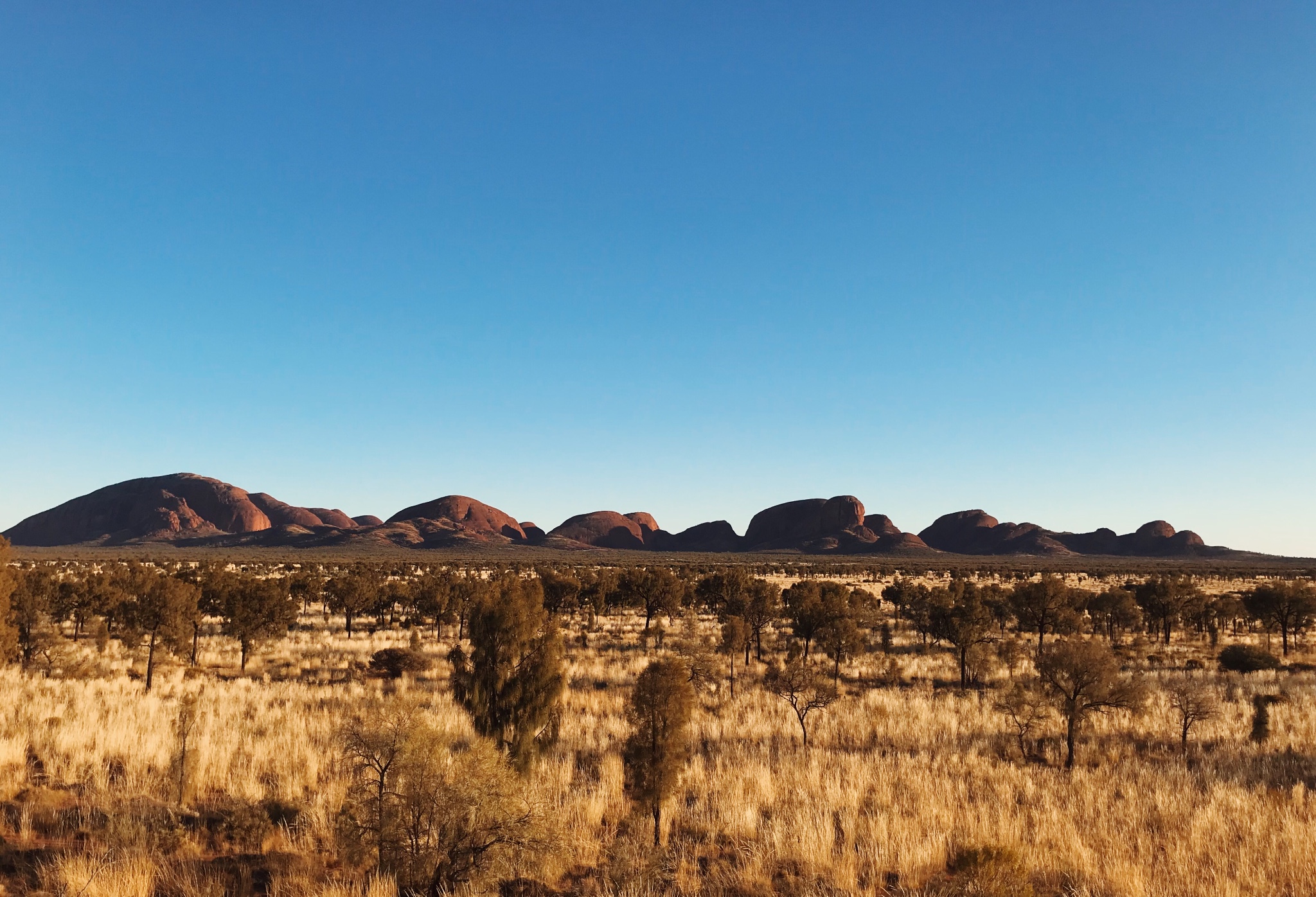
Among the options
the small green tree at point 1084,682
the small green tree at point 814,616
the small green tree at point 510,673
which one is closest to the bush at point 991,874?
the small green tree at point 510,673

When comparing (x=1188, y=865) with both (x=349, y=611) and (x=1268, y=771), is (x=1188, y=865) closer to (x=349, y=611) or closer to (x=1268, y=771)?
(x=1268, y=771)

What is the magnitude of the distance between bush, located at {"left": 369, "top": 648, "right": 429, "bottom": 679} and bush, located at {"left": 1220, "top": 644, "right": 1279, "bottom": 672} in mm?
38456

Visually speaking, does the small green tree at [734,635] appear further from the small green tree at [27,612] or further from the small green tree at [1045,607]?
the small green tree at [27,612]

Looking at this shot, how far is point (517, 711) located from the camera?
44.6ft

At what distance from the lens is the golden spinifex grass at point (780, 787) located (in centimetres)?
998

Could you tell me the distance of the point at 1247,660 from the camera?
107 feet

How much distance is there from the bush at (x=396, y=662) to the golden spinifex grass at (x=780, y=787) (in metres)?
4.16

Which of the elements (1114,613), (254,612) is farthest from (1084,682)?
(1114,613)

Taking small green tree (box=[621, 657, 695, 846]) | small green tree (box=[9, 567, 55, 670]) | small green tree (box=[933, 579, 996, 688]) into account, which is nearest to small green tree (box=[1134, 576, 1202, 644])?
small green tree (box=[933, 579, 996, 688])

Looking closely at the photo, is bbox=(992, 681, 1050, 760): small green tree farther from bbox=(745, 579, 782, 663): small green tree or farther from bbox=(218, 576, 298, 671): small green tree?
bbox=(218, 576, 298, 671): small green tree

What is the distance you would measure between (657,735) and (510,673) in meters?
3.43

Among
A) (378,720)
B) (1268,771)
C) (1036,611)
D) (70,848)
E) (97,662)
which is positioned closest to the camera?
(378,720)

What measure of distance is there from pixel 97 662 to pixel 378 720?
27460 millimetres

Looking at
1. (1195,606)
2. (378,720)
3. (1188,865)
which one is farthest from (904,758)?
(1195,606)
